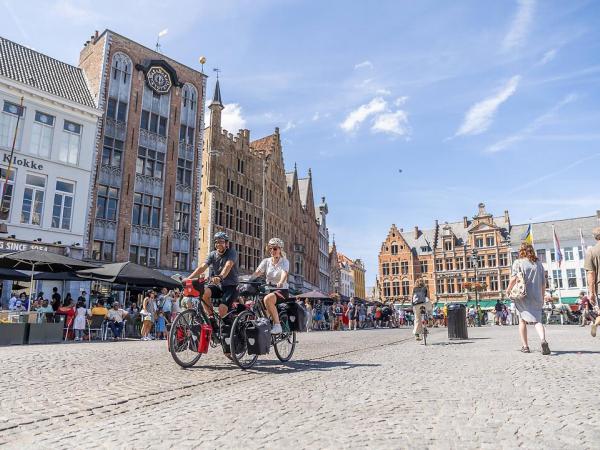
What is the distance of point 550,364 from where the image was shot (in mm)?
6695

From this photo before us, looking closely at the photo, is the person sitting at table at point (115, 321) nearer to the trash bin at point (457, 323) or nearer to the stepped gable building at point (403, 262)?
the trash bin at point (457, 323)

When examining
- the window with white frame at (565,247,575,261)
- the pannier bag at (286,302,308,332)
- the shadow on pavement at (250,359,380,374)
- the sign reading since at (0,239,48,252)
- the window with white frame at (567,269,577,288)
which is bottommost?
the shadow on pavement at (250,359,380,374)

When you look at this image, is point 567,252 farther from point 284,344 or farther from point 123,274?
point 284,344

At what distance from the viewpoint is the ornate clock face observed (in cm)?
3152

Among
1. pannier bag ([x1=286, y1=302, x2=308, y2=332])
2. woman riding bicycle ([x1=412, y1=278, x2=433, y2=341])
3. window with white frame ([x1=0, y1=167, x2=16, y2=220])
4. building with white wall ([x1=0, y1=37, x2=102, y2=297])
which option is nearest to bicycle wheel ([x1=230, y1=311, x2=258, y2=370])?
pannier bag ([x1=286, y1=302, x2=308, y2=332])

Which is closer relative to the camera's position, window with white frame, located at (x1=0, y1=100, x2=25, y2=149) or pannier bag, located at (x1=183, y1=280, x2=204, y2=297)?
pannier bag, located at (x1=183, y1=280, x2=204, y2=297)

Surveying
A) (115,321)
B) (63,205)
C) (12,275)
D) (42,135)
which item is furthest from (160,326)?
(42,135)

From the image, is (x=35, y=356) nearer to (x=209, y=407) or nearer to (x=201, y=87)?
(x=209, y=407)

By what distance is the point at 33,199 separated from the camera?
77.5 ft

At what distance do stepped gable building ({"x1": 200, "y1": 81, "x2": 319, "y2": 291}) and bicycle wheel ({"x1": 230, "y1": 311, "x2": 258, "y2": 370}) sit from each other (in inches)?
1232

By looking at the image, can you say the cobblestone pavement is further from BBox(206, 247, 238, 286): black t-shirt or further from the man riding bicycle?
BBox(206, 247, 238, 286): black t-shirt

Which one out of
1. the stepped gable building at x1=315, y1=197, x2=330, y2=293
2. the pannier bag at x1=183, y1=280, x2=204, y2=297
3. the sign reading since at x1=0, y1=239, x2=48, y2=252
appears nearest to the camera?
the pannier bag at x1=183, y1=280, x2=204, y2=297

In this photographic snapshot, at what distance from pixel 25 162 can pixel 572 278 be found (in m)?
62.3

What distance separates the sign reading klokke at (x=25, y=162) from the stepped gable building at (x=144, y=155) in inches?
144
